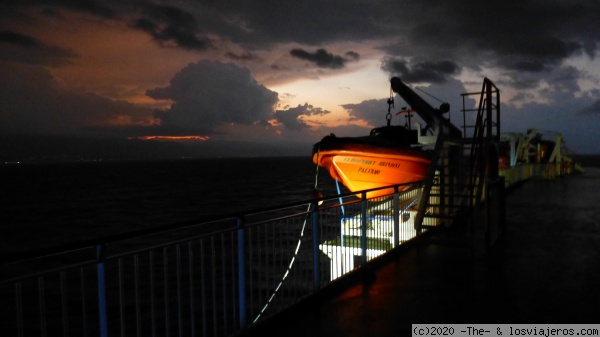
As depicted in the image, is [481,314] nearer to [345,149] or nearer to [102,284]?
[102,284]

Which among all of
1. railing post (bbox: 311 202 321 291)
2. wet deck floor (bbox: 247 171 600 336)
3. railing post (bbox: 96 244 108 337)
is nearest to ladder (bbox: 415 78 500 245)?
wet deck floor (bbox: 247 171 600 336)

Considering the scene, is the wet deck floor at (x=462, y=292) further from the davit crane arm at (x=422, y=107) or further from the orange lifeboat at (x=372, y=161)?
the orange lifeboat at (x=372, y=161)

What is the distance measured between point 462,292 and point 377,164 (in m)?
9.97

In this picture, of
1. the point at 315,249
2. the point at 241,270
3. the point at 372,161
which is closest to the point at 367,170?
the point at 372,161

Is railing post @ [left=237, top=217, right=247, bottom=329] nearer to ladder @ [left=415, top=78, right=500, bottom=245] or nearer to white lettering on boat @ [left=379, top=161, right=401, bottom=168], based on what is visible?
ladder @ [left=415, top=78, right=500, bottom=245]

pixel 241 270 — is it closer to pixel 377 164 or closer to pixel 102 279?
pixel 102 279

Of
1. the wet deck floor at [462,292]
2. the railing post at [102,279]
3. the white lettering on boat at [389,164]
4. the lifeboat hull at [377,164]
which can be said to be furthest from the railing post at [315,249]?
the white lettering on boat at [389,164]

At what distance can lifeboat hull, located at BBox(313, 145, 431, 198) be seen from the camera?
14.6 metres

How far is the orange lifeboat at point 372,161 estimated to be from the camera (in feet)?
47.8

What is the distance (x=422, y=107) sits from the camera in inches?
527

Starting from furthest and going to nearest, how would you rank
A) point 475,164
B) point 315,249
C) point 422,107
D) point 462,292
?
point 422,107 → point 475,164 → point 462,292 → point 315,249

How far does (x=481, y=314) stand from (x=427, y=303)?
57 centimetres

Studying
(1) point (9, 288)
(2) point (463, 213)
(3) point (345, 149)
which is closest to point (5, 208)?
(1) point (9, 288)

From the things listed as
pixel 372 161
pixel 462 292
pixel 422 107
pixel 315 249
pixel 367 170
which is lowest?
pixel 462 292
